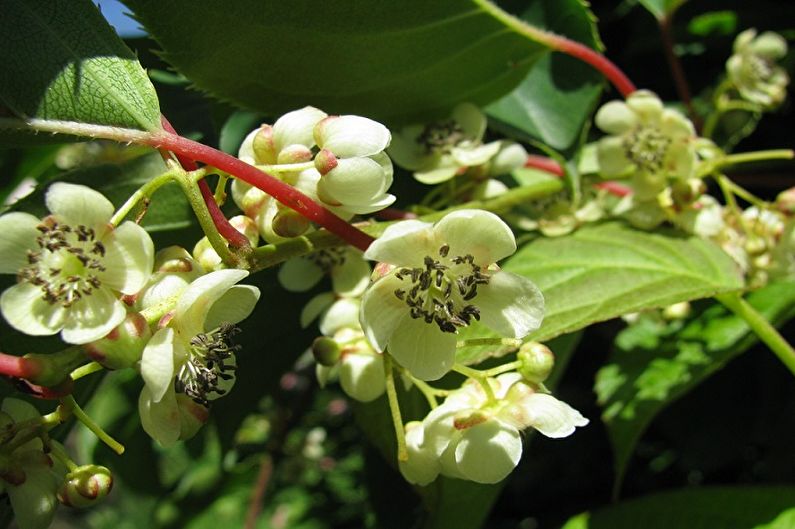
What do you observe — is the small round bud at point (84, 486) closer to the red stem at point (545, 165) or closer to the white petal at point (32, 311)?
the white petal at point (32, 311)

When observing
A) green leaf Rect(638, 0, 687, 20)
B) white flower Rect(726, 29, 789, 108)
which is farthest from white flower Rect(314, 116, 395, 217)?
white flower Rect(726, 29, 789, 108)

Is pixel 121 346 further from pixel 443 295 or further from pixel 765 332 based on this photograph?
pixel 765 332

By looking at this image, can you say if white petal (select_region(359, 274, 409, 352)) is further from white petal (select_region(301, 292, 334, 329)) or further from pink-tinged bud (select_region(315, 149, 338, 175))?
white petal (select_region(301, 292, 334, 329))

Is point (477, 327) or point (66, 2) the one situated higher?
point (66, 2)

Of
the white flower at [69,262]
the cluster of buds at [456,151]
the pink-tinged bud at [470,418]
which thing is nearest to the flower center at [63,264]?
the white flower at [69,262]

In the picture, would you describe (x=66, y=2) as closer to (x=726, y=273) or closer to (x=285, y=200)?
(x=285, y=200)

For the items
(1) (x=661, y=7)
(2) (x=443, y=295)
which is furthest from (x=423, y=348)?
(1) (x=661, y=7)

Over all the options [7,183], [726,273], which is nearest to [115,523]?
[7,183]
